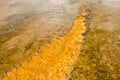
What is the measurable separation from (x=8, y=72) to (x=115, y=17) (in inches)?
654

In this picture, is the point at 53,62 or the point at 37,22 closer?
the point at 53,62

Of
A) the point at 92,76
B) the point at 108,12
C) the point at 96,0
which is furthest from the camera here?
the point at 96,0

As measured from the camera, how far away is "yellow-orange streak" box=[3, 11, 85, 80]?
18766 millimetres

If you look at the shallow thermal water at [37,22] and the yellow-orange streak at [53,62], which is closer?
the yellow-orange streak at [53,62]

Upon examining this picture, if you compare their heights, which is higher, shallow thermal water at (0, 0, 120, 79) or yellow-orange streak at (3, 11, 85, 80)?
shallow thermal water at (0, 0, 120, 79)

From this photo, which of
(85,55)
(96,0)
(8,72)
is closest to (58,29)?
(85,55)

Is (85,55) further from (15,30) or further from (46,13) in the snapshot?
(46,13)

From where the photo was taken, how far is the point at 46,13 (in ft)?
112

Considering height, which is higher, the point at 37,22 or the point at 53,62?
the point at 37,22

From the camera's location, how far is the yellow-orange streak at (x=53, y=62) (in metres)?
18.8

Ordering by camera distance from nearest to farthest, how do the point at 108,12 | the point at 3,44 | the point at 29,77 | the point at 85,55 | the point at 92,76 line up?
the point at 92,76 < the point at 29,77 < the point at 85,55 < the point at 3,44 < the point at 108,12

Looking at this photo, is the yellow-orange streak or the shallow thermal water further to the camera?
the shallow thermal water

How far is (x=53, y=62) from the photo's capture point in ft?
67.1

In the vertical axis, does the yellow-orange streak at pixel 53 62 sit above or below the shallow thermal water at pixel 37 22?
below
